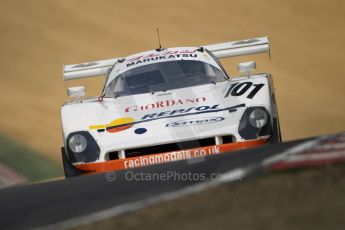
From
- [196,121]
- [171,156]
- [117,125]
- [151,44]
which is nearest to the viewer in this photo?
[171,156]

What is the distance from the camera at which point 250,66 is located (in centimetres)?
1009

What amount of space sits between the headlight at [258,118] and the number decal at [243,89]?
0.75 feet

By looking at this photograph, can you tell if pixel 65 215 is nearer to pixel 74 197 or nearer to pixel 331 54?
pixel 74 197

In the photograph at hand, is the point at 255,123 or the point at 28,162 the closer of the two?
the point at 255,123

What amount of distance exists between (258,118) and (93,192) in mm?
2388

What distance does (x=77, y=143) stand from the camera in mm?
8516

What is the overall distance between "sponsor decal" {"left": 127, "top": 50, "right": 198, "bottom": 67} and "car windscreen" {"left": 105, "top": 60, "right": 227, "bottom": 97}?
126 mm

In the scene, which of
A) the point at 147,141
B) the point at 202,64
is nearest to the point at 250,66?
the point at 202,64

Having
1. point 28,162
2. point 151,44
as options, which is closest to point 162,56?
point 28,162

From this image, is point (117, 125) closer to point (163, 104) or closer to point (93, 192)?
point (163, 104)

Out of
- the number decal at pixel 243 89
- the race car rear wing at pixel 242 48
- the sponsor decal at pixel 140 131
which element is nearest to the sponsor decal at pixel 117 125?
the sponsor decal at pixel 140 131

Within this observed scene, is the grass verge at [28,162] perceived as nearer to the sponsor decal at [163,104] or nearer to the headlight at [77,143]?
the sponsor decal at [163,104]

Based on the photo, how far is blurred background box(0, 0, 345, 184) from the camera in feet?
52.1

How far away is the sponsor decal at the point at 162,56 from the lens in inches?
408
